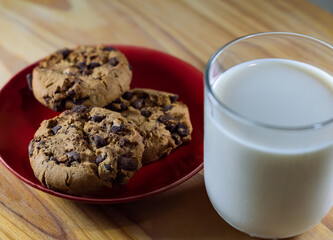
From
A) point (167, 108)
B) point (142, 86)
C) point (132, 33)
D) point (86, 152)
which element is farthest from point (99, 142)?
point (132, 33)

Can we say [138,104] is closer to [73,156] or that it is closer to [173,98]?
[173,98]

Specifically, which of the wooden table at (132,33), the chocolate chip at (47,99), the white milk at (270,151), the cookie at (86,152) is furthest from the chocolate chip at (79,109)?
the white milk at (270,151)

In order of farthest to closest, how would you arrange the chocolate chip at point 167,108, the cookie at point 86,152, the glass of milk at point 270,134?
the chocolate chip at point 167,108, the cookie at point 86,152, the glass of milk at point 270,134

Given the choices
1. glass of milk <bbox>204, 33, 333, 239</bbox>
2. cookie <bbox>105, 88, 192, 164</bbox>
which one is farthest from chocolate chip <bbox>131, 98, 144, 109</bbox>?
glass of milk <bbox>204, 33, 333, 239</bbox>

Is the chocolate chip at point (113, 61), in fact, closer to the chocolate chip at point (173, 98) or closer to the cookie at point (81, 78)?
the cookie at point (81, 78)

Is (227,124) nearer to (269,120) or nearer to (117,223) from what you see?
(269,120)
